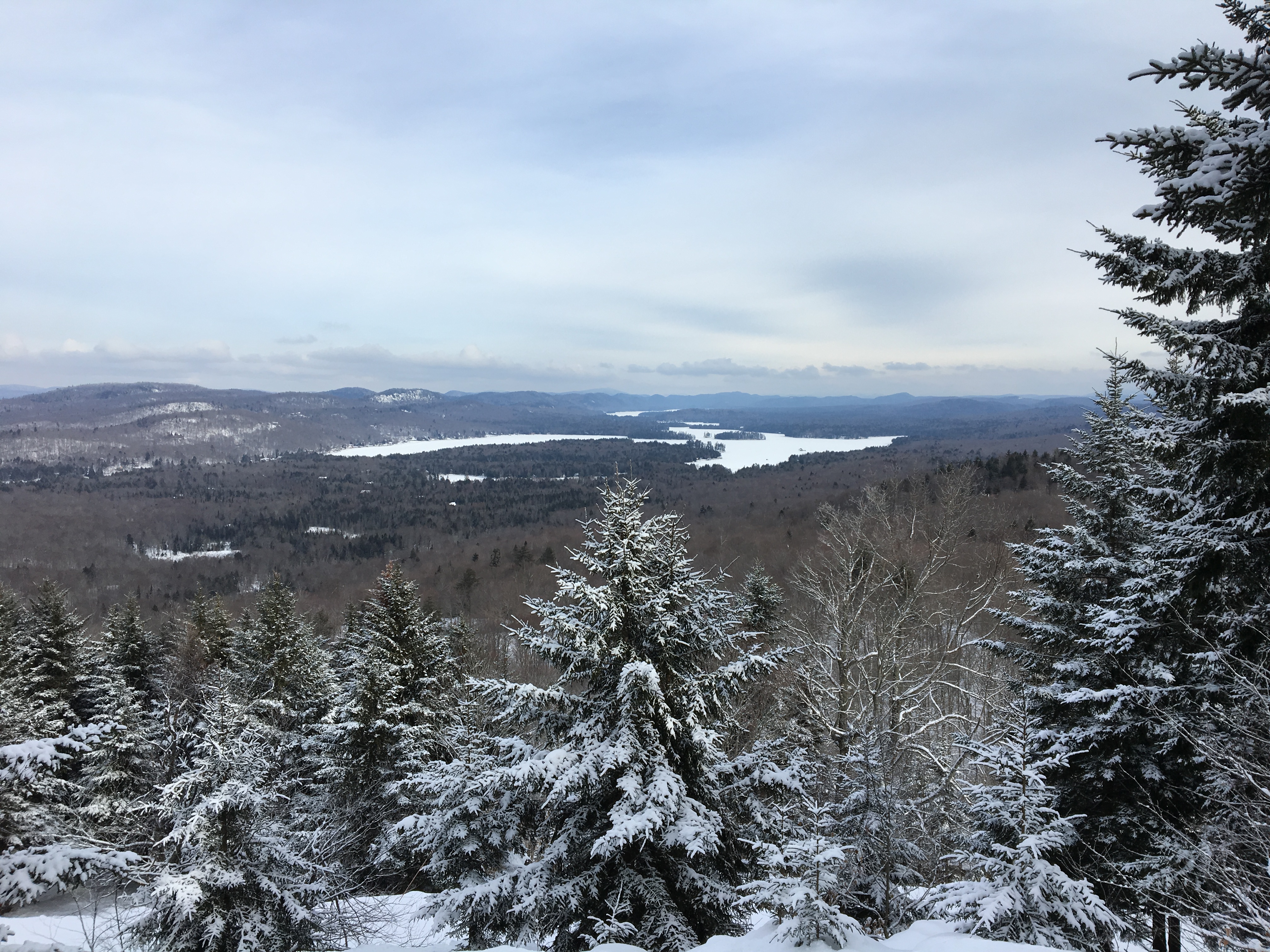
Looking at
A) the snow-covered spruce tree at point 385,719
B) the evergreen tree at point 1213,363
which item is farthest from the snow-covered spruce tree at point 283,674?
the evergreen tree at point 1213,363

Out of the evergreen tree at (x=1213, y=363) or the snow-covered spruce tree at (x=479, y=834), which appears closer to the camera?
the evergreen tree at (x=1213, y=363)

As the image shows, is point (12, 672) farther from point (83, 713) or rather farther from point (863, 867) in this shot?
point (863, 867)

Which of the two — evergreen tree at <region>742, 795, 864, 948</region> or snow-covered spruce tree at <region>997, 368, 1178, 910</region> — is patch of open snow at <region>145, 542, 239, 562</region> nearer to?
evergreen tree at <region>742, 795, 864, 948</region>

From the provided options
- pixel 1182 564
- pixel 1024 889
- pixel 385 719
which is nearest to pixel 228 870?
pixel 385 719

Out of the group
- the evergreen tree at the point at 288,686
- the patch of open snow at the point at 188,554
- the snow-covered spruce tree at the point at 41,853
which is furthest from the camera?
the patch of open snow at the point at 188,554

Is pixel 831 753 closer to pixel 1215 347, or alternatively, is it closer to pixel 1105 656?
pixel 1105 656

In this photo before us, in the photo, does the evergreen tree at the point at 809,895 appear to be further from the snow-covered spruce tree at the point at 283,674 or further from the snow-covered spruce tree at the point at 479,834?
the snow-covered spruce tree at the point at 283,674
